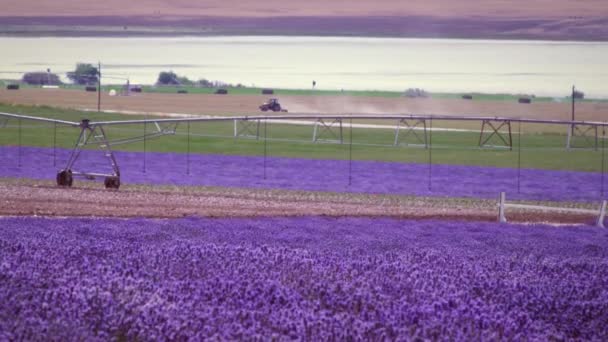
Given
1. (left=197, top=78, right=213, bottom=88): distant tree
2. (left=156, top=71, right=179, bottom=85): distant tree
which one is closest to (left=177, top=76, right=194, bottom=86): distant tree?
(left=156, top=71, right=179, bottom=85): distant tree

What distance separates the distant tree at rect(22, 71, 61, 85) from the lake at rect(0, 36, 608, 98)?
225 centimetres

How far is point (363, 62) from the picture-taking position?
200 feet

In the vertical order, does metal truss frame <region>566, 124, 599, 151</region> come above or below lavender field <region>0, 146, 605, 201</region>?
above

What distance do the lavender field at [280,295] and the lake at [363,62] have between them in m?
48.8

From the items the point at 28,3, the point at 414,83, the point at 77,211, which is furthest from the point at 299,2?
the point at 77,211

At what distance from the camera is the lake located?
2239 inches

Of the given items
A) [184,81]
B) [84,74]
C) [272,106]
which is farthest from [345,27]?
[84,74]

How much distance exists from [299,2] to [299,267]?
50669 millimetres

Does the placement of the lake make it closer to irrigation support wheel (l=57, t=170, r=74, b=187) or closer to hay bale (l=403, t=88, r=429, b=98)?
hay bale (l=403, t=88, r=429, b=98)

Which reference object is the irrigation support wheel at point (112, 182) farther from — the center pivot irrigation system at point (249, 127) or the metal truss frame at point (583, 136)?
the metal truss frame at point (583, 136)

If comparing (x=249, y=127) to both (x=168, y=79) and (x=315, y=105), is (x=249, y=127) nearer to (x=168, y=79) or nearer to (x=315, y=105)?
(x=315, y=105)

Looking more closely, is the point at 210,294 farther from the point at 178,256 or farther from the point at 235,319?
the point at 178,256

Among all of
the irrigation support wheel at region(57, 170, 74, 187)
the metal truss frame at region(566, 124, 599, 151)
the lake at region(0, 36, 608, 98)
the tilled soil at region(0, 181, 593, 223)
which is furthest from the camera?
the lake at region(0, 36, 608, 98)

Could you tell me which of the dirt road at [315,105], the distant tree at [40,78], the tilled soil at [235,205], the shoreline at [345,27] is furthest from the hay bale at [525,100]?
the tilled soil at [235,205]
